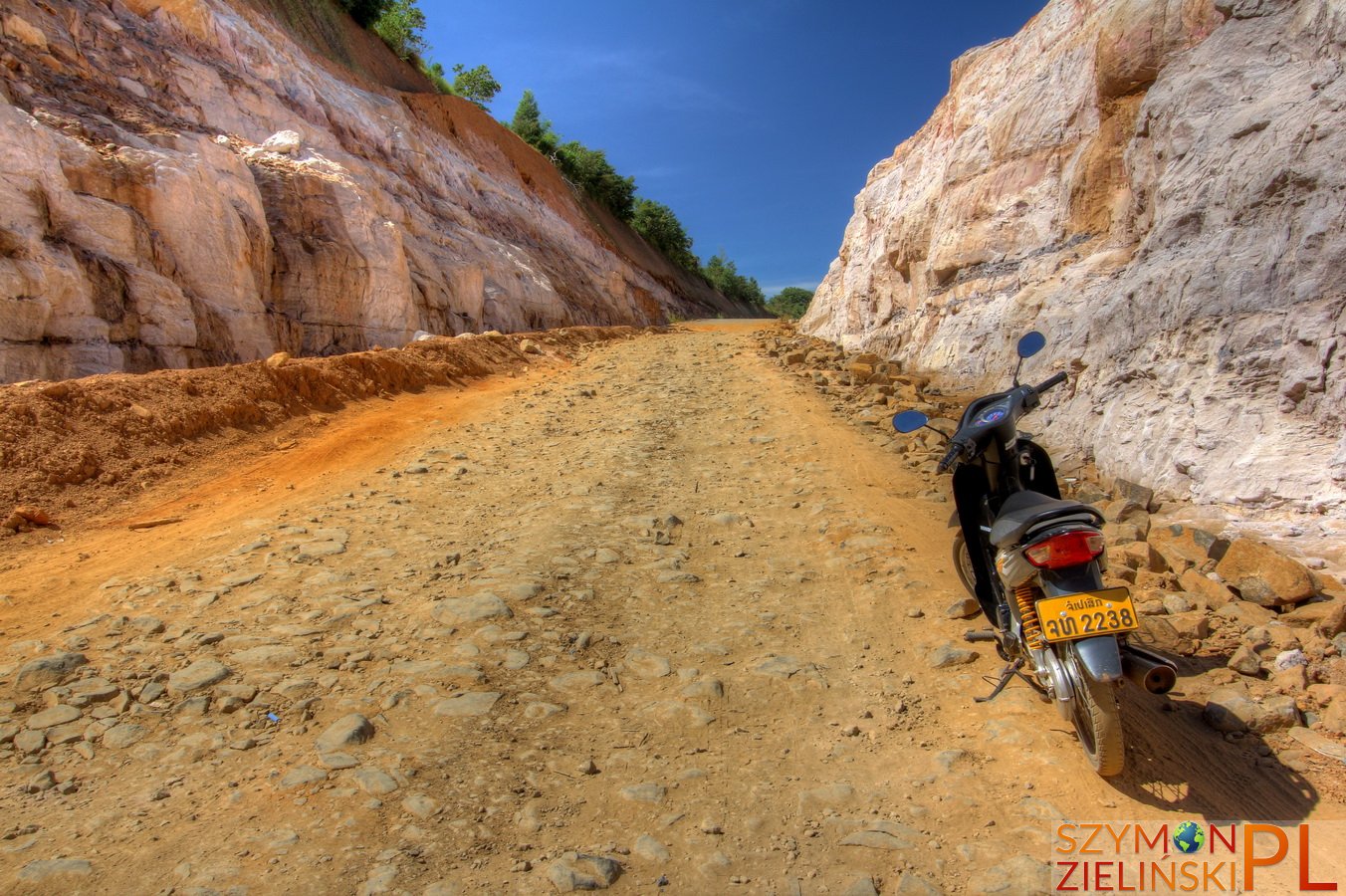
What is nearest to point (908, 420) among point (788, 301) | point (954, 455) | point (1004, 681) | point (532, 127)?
point (954, 455)

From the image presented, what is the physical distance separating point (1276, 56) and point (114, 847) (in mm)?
8660

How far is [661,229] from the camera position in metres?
49.2

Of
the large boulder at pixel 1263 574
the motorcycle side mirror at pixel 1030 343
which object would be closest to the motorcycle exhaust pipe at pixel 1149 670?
the large boulder at pixel 1263 574

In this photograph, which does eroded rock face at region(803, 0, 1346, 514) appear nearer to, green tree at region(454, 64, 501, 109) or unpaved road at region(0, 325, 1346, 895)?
unpaved road at region(0, 325, 1346, 895)

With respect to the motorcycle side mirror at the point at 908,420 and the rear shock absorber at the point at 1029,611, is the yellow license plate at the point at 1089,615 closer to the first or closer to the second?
the rear shock absorber at the point at 1029,611

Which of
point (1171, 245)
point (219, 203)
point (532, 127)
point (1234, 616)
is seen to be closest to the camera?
point (1234, 616)

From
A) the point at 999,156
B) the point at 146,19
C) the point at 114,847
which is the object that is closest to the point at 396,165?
the point at 146,19

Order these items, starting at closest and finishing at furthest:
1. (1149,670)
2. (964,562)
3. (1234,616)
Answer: (1149,670) → (1234,616) → (964,562)

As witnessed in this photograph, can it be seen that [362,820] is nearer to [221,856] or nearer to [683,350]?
[221,856]

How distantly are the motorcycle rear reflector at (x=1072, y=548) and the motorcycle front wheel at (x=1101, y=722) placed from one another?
0.35 meters

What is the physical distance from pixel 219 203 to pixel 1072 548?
11.9 metres

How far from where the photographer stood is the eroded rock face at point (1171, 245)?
459 centimetres

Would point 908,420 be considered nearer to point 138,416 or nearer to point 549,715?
point 549,715

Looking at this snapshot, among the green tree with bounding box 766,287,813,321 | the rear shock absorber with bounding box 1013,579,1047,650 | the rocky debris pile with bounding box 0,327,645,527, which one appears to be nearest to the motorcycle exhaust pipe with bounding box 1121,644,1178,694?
the rear shock absorber with bounding box 1013,579,1047,650
